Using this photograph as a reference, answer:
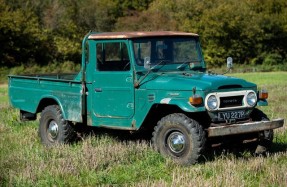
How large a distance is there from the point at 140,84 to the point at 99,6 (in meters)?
57.4

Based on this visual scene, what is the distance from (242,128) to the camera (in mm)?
8211

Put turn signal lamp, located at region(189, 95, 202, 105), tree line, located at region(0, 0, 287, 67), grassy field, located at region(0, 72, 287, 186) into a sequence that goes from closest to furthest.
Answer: grassy field, located at region(0, 72, 287, 186)
turn signal lamp, located at region(189, 95, 202, 105)
tree line, located at region(0, 0, 287, 67)

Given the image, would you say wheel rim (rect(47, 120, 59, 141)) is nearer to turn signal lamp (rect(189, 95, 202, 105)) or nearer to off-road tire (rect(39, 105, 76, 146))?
off-road tire (rect(39, 105, 76, 146))

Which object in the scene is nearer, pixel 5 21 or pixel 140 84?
pixel 140 84

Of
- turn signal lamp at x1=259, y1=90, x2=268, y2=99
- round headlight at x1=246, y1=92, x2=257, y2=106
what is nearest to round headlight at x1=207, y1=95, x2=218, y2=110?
round headlight at x1=246, y1=92, x2=257, y2=106

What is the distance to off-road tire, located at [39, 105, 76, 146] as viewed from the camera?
33.7ft

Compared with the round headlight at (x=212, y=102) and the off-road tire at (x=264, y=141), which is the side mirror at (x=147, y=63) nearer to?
the round headlight at (x=212, y=102)

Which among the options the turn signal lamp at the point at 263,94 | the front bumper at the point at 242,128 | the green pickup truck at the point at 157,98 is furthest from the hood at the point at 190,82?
the front bumper at the point at 242,128

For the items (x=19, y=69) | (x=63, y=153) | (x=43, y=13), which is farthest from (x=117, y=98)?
(x=43, y=13)

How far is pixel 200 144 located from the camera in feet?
26.4

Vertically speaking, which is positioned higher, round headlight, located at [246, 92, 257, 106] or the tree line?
the tree line

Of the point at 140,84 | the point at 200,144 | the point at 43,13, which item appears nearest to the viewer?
the point at 200,144

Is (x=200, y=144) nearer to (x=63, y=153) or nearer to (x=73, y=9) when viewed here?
(x=63, y=153)

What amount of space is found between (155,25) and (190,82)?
57.0 m
